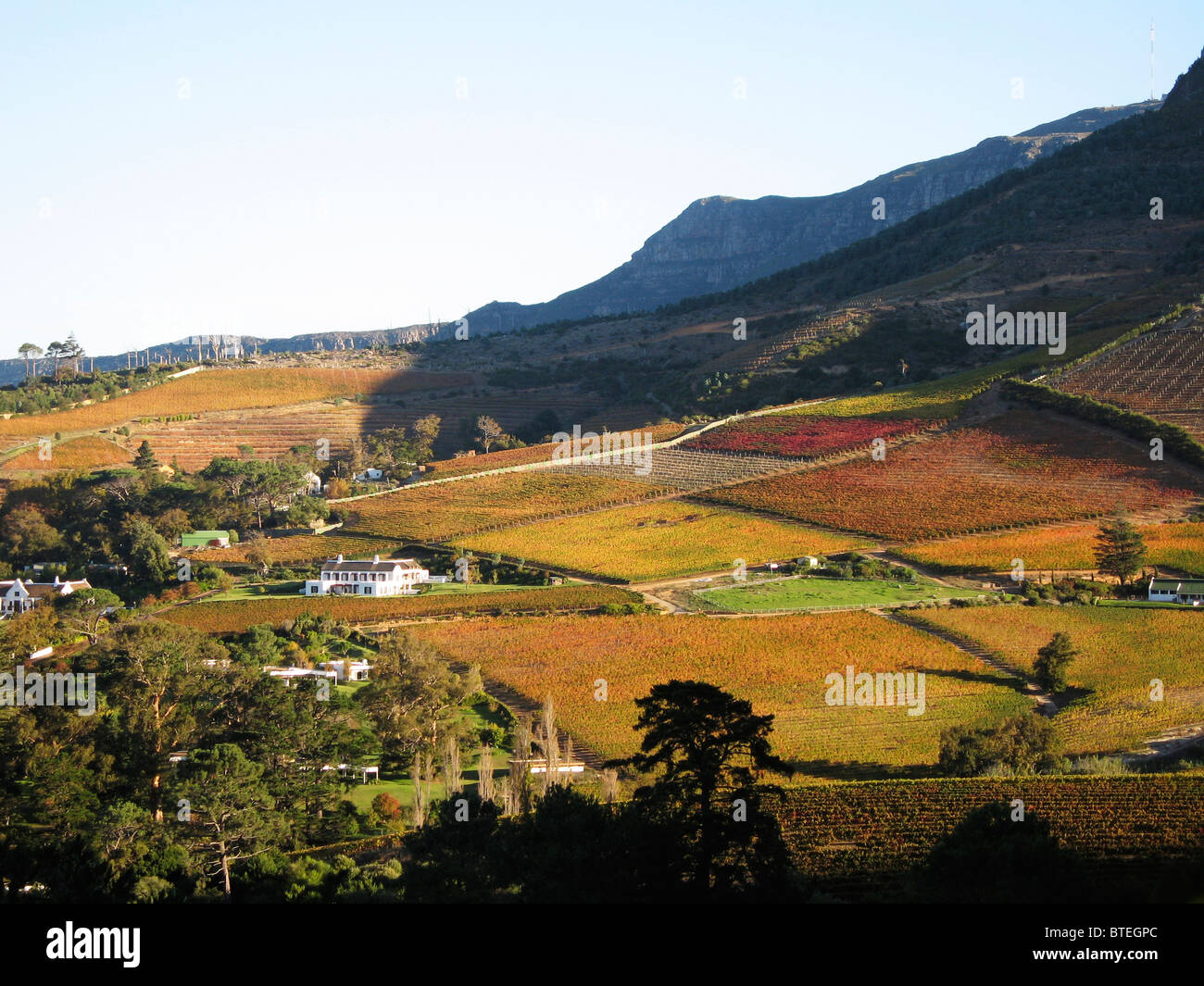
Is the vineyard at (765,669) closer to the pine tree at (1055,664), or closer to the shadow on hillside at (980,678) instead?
the shadow on hillside at (980,678)

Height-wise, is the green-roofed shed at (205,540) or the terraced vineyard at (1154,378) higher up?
the terraced vineyard at (1154,378)

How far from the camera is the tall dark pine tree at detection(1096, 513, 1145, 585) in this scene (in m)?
52.4

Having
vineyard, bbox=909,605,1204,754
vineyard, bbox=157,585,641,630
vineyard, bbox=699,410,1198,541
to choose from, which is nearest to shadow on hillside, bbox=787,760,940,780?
vineyard, bbox=909,605,1204,754

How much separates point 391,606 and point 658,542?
50.1 ft

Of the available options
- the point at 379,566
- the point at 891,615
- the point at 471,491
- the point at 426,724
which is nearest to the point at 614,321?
the point at 471,491

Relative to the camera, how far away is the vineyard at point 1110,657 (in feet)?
119

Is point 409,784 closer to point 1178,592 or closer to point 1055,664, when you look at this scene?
point 1055,664

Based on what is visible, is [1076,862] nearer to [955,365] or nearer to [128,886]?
[128,886]

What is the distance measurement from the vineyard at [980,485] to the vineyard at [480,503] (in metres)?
6.59

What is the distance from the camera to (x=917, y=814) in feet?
98.2

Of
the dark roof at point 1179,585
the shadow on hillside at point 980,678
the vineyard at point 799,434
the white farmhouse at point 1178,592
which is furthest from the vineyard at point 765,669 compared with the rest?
the vineyard at point 799,434

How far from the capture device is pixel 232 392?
379 ft
